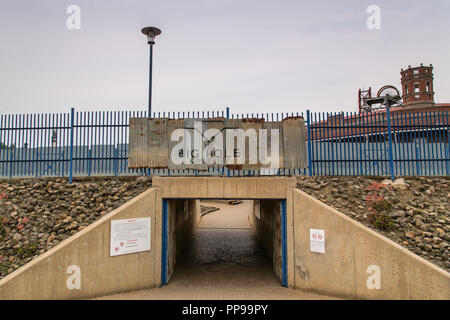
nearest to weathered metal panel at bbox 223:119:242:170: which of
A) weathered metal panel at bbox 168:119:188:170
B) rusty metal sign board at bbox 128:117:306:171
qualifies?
rusty metal sign board at bbox 128:117:306:171

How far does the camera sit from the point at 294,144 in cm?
970

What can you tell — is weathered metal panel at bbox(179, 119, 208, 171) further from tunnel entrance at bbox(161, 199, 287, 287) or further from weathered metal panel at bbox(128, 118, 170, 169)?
tunnel entrance at bbox(161, 199, 287, 287)

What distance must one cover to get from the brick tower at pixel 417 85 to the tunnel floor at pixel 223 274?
39.0m

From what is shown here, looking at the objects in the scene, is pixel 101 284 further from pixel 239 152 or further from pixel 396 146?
pixel 396 146

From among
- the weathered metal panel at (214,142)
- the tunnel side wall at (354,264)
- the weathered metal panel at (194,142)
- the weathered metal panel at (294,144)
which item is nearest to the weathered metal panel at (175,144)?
the weathered metal panel at (194,142)

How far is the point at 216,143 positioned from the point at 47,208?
6.33 metres

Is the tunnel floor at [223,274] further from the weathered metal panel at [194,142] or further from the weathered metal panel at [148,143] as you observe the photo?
the weathered metal panel at [148,143]

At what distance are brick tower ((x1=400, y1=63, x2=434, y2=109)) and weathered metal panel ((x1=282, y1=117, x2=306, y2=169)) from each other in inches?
1526

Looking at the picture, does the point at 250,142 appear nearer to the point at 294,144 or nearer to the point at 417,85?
the point at 294,144

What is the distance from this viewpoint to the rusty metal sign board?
9.63 meters

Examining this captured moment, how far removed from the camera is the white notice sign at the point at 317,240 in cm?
771

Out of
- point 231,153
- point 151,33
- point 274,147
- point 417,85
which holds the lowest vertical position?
point 231,153

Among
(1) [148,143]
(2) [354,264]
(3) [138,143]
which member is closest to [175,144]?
(1) [148,143]

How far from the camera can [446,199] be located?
28.0ft
